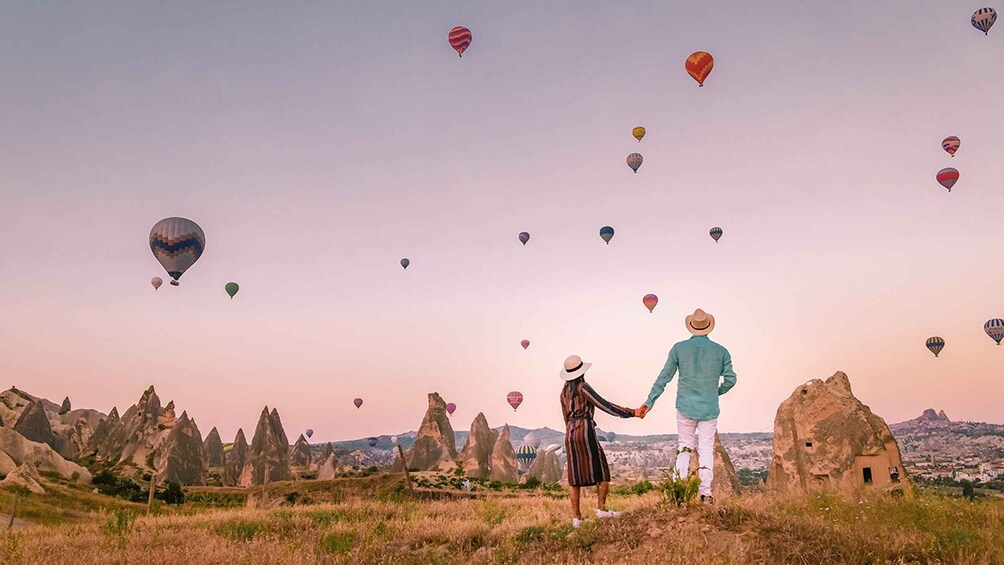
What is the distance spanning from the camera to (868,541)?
8078 millimetres

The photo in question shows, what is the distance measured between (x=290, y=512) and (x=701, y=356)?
949 centimetres

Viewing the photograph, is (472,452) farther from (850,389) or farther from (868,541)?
(868,541)

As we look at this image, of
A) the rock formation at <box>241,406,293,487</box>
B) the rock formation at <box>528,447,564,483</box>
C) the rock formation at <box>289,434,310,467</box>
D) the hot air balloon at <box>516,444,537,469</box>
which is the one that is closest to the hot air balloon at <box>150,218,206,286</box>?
the rock formation at <box>528,447,564,483</box>

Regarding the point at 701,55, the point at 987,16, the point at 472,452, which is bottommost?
the point at 472,452

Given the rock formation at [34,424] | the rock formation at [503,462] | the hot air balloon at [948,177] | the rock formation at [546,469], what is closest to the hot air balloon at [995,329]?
the hot air balloon at [948,177]

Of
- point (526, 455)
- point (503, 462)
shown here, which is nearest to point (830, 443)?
point (503, 462)

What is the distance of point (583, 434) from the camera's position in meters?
10.9

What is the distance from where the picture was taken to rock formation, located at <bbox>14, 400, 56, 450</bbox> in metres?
84.6

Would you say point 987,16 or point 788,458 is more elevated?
point 987,16

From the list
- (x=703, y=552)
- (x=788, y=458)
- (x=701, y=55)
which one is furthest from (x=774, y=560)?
(x=701, y=55)

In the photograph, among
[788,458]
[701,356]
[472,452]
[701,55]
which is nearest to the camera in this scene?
[701,356]

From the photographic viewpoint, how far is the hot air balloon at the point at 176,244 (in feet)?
127

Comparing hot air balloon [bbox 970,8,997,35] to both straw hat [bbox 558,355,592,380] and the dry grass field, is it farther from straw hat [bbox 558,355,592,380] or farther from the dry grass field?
straw hat [bbox 558,355,592,380]

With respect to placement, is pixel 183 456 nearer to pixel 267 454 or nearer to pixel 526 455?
pixel 267 454
